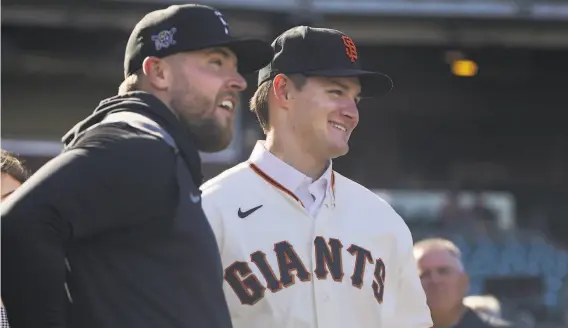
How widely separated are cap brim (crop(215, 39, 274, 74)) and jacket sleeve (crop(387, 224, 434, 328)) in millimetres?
915

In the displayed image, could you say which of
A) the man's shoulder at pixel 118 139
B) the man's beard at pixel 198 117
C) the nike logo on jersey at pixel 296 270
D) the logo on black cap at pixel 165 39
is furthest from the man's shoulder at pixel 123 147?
the nike logo on jersey at pixel 296 270

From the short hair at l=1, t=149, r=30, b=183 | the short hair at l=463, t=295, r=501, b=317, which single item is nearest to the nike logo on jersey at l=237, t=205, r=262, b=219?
the short hair at l=1, t=149, r=30, b=183

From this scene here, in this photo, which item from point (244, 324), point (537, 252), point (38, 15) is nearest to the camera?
point (244, 324)

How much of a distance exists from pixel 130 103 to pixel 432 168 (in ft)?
34.3

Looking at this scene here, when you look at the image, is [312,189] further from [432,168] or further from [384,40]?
[432,168]

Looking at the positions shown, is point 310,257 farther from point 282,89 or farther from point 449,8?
point 449,8

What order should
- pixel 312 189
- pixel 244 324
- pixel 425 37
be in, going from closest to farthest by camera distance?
1. pixel 244 324
2. pixel 312 189
3. pixel 425 37

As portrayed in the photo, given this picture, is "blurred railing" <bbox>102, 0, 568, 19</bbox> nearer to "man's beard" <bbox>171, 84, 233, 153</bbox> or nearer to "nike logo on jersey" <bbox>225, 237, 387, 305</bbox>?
"nike logo on jersey" <bbox>225, 237, 387, 305</bbox>

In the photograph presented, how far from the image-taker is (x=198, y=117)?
262 cm

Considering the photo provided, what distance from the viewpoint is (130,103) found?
2547 mm

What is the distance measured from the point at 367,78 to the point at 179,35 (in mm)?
1072

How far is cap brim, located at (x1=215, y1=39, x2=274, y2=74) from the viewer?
8.84ft

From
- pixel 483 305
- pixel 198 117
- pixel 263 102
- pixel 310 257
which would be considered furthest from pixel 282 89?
pixel 483 305

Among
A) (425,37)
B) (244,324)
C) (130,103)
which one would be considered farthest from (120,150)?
(425,37)
